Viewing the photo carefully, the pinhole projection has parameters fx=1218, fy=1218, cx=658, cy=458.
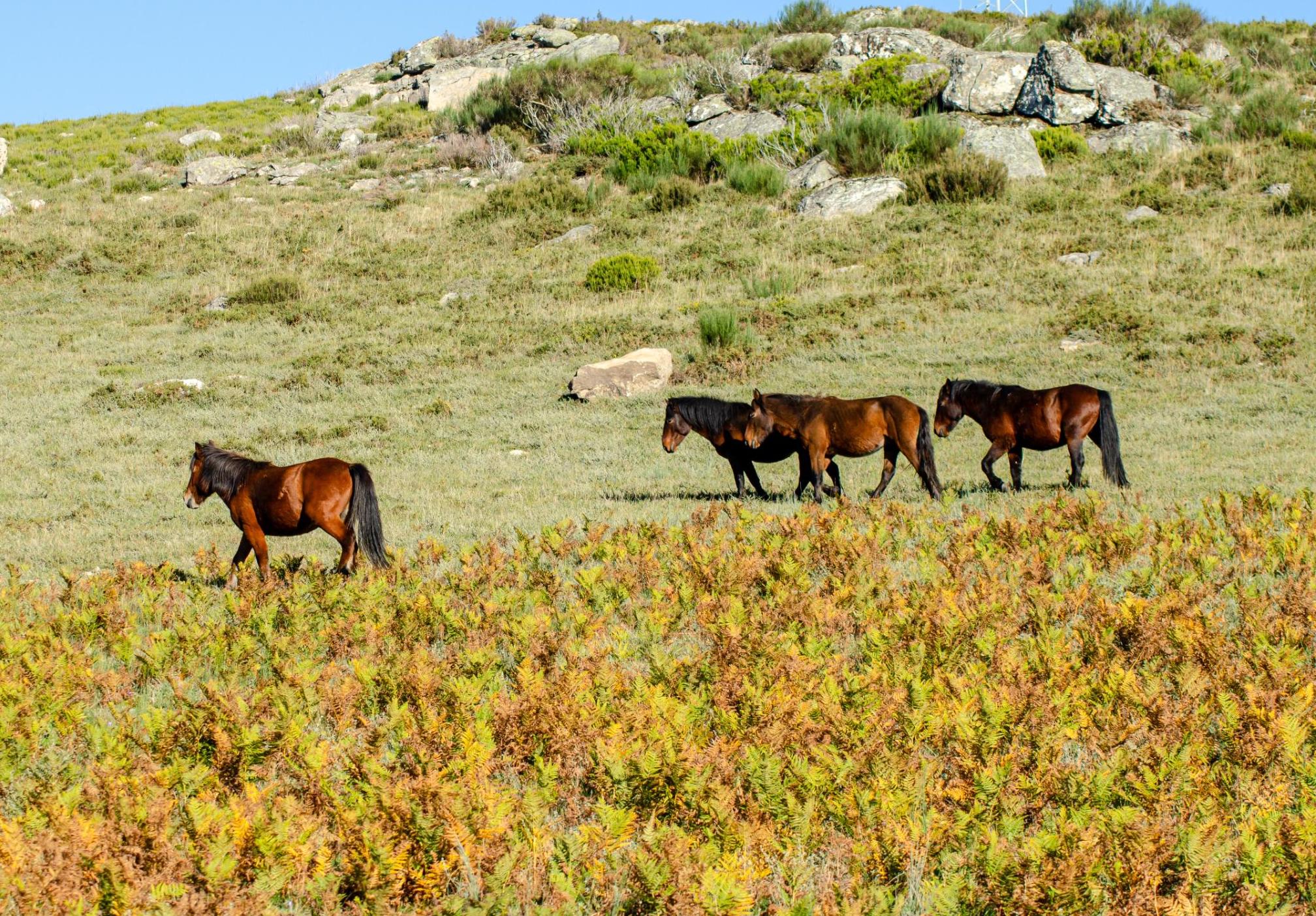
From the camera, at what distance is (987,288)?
2386cm

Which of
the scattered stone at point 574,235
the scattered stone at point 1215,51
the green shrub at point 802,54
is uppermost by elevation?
the green shrub at point 802,54

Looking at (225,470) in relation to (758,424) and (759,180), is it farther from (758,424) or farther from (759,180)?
A: (759,180)

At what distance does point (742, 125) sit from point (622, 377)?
63.4 ft

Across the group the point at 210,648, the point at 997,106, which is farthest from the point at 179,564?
the point at 997,106

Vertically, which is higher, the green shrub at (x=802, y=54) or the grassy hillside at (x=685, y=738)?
the green shrub at (x=802, y=54)

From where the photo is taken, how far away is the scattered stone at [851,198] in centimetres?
2992

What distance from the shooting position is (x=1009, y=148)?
3167cm

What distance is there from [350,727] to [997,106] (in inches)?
1317

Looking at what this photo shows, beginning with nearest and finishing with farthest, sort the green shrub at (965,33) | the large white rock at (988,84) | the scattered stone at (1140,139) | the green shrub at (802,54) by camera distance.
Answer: the scattered stone at (1140,139) → the large white rock at (988,84) → the green shrub at (802,54) → the green shrub at (965,33)

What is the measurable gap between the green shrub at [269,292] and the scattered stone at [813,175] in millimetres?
13165

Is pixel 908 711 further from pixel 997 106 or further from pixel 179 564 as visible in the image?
pixel 997 106

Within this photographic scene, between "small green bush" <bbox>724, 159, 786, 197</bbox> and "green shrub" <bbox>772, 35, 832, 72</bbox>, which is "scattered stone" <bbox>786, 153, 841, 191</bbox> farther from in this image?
"green shrub" <bbox>772, 35, 832, 72</bbox>

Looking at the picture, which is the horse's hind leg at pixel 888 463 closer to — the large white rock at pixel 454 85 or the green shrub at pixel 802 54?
the green shrub at pixel 802 54

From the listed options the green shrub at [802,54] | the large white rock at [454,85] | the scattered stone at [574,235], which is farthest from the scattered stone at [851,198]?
the large white rock at [454,85]
